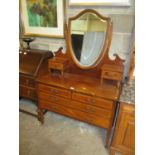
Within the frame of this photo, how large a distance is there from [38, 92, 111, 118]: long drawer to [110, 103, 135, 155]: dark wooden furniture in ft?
0.51

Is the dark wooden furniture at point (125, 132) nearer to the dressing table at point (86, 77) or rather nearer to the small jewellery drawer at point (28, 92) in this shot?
the dressing table at point (86, 77)

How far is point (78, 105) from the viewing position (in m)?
1.63

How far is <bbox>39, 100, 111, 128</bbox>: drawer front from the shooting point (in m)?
1.56

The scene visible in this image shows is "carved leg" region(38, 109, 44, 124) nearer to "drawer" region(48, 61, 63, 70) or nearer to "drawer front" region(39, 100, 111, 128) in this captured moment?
"drawer front" region(39, 100, 111, 128)

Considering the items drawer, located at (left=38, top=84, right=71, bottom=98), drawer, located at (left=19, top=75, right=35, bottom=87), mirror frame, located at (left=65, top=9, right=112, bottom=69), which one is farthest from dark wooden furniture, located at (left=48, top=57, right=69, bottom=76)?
drawer, located at (left=19, top=75, right=35, bottom=87)

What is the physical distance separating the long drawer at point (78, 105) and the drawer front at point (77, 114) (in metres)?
0.05

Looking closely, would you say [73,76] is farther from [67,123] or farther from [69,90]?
[67,123]

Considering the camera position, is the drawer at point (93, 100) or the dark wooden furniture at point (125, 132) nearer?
the dark wooden furniture at point (125, 132)

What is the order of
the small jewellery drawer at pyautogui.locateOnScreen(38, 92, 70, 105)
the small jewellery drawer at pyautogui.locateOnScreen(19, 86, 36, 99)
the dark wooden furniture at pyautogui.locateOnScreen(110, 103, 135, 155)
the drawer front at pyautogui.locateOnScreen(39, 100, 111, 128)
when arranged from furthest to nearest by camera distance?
the small jewellery drawer at pyautogui.locateOnScreen(19, 86, 36, 99), the small jewellery drawer at pyautogui.locateOnScreen(38, 92, 70, 105), the drawer front at pyautogui.locateOnScreen(39, 100, 111, 128), the dark wooden furniture at pyautogui.locateOnScreen(110, 103, 135, 155)

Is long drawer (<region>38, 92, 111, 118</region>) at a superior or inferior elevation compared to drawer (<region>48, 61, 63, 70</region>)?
inferior

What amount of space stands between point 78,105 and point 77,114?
0.12 m

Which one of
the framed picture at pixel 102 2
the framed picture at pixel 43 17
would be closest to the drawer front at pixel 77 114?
the framed picture at pixel 43 17

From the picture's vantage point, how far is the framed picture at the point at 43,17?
1923 millimetres
